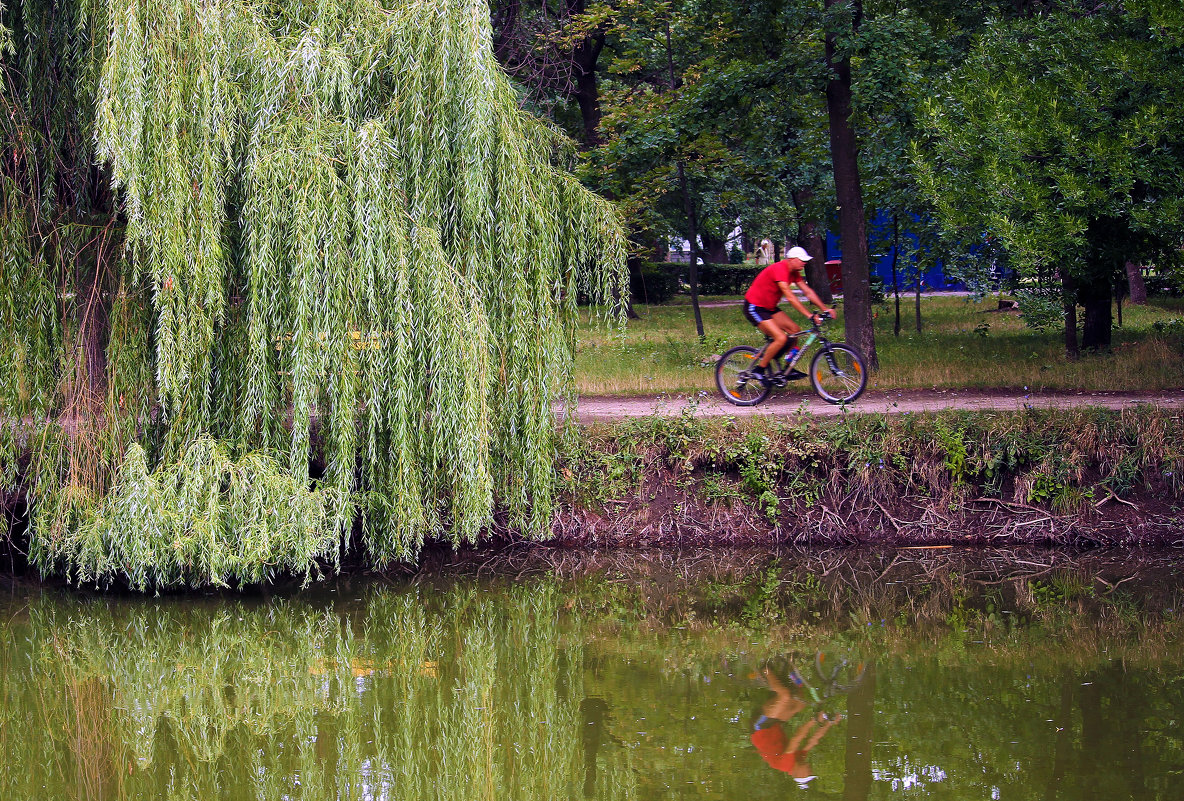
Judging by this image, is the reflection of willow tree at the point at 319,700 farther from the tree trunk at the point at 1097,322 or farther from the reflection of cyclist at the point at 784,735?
the tree trunk at the point at 1097,322

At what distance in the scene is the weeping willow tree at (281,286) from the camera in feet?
28.4

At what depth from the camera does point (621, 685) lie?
7773 millimetres

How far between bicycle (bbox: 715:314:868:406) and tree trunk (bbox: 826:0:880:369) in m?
2.15

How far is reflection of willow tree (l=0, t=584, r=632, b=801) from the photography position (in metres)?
6.38

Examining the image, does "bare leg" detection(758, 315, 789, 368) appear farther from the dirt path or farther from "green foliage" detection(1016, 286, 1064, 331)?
"green foliage" detection(1016, 286, 1064, 331)

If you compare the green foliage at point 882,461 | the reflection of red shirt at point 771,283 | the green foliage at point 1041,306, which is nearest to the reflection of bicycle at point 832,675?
the green foliage at point 882,461

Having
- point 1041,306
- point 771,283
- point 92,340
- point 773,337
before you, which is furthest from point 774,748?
point 1041,306

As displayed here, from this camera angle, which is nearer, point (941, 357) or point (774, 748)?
point (774, 748)

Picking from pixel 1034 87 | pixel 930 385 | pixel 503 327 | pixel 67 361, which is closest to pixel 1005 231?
pixel 1034 87

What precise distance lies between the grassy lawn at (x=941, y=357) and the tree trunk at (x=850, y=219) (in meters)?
0.64

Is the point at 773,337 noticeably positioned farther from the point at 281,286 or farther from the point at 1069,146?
the point at 281,286

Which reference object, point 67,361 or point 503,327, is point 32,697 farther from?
point 503,327

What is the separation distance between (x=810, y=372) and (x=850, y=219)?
3.04 m

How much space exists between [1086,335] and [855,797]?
36.5 feet
